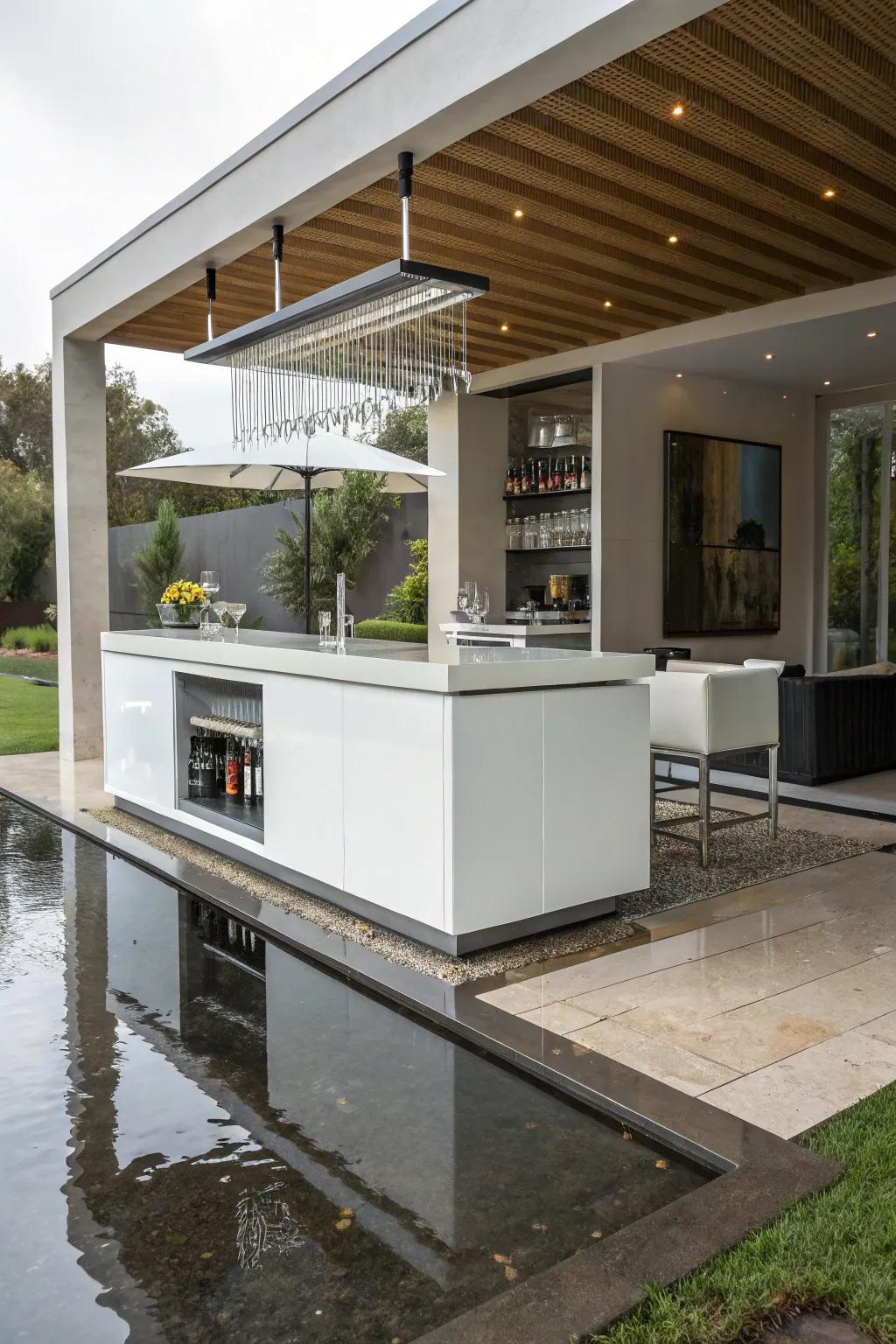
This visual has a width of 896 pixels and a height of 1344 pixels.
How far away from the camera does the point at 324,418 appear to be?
15.7 feet

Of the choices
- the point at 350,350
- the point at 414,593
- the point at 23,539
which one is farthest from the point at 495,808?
the point at 23,539

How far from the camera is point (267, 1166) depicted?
7.42 feet

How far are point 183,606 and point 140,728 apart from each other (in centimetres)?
82

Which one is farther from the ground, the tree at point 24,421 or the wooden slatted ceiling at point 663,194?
the tree at point 24,421

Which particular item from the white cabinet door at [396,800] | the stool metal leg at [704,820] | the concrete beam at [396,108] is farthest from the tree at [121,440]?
the white cabinet door at [396,800]

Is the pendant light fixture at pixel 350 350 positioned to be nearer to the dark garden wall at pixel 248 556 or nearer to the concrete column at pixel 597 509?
the concrete column at pixel 597 509

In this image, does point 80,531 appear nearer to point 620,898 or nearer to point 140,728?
point 140,728

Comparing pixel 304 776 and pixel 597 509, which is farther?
pixel 597 509

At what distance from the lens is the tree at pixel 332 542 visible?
14.8m

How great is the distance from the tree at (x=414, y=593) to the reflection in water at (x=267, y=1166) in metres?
10.2

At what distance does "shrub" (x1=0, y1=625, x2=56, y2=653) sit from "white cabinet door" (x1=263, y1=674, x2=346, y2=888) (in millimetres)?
10243

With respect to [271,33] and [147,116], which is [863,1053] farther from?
[271,33]

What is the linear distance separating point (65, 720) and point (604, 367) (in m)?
4.68

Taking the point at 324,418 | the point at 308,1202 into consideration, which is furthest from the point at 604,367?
the point at 308,1202
